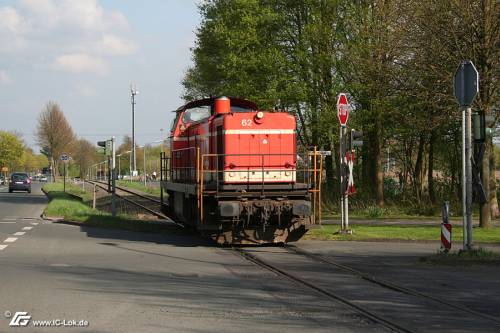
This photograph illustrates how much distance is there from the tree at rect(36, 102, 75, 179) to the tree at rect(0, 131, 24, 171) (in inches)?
849

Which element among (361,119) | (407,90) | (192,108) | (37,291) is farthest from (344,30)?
(37,291)

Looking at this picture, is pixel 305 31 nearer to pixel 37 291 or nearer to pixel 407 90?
pixel 407 90

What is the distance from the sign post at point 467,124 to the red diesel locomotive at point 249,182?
3910 mm

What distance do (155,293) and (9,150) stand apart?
104565mm

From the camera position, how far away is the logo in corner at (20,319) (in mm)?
7285

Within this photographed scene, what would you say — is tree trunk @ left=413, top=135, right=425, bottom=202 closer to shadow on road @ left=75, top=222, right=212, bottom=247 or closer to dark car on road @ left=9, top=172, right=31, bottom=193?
shadow on road @ left=75, top=222, right=212, bottom=247

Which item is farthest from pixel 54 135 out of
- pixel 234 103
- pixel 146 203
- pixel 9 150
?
pixel 234 103

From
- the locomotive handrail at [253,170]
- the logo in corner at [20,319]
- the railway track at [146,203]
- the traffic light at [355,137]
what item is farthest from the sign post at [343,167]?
the logo in corner at [20,319]

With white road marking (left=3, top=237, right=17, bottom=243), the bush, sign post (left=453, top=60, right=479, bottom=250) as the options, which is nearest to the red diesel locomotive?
sign post (left=453, top=60, right=479, bottom=250)

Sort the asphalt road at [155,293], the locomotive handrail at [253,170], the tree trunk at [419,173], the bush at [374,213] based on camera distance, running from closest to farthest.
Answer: the asphalt road at [155,293]
the locomotive handrail at [253,170]
the bush at [374,213]
the tree trunk at [419,173]

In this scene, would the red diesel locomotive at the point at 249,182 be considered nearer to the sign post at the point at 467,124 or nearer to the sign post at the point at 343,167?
the sign post at the point at 343,167

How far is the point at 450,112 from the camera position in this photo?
68.4 ft

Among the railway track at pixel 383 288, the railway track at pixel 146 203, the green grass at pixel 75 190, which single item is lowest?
the railway track at pixel 383 288

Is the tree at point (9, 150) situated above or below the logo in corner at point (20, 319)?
above
